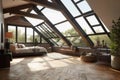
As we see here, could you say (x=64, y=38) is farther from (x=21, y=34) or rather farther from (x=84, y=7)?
(x=21, y=34)

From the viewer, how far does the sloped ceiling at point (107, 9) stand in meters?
4.80

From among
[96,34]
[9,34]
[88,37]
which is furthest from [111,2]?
[9,34]

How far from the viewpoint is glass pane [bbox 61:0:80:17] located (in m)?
6.84

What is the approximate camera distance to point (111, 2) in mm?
4758

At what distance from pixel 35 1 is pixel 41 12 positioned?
257cm

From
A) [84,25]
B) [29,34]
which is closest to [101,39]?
[84,25]

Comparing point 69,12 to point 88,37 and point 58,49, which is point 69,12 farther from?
point 58,49

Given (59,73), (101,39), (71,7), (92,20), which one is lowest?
(59,73)

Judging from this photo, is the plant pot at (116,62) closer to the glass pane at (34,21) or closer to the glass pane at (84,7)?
the glass pane at (84,7)

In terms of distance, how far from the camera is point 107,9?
16.9ft

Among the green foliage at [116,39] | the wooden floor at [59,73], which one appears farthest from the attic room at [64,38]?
the green foliage at [116,39]

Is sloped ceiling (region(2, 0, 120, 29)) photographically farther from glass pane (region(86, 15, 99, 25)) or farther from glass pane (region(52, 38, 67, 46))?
glass pane (region(52, 38, 67, 46))

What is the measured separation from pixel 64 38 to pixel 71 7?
3.11 metres

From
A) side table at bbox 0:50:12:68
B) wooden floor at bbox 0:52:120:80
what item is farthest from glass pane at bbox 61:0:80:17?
side table at bbox 0:50:12:68
